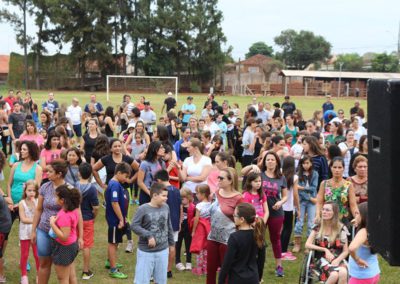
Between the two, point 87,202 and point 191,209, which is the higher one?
point 87,202

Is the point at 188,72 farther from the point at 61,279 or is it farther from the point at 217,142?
the point at 61,279

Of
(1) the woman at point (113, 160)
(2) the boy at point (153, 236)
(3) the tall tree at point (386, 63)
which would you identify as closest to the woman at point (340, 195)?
(2) the boy at point (153, 236)

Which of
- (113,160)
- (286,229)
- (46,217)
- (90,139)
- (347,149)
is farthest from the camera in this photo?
(90,139)

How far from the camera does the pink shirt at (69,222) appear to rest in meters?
5.46

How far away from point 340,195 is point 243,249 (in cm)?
223

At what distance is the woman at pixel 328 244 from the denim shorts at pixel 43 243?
267 cm

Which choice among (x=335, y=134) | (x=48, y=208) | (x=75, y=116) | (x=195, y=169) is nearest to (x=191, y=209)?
(x=195, y=169)

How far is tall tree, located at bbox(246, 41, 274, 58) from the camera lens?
11894 cm

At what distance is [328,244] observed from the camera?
5.93 m

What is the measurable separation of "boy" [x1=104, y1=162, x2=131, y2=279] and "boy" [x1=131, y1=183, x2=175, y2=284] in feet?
3.70

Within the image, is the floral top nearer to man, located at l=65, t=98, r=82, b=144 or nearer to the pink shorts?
the pink shorts

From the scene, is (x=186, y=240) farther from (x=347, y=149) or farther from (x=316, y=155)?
(x=347, y=149)

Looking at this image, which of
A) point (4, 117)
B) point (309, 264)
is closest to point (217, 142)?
point (309, 264)

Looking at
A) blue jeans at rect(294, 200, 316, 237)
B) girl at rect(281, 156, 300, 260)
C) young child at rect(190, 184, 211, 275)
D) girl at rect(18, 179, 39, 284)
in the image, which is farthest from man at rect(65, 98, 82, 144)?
young child at rect(190, 184, 211, 275)
